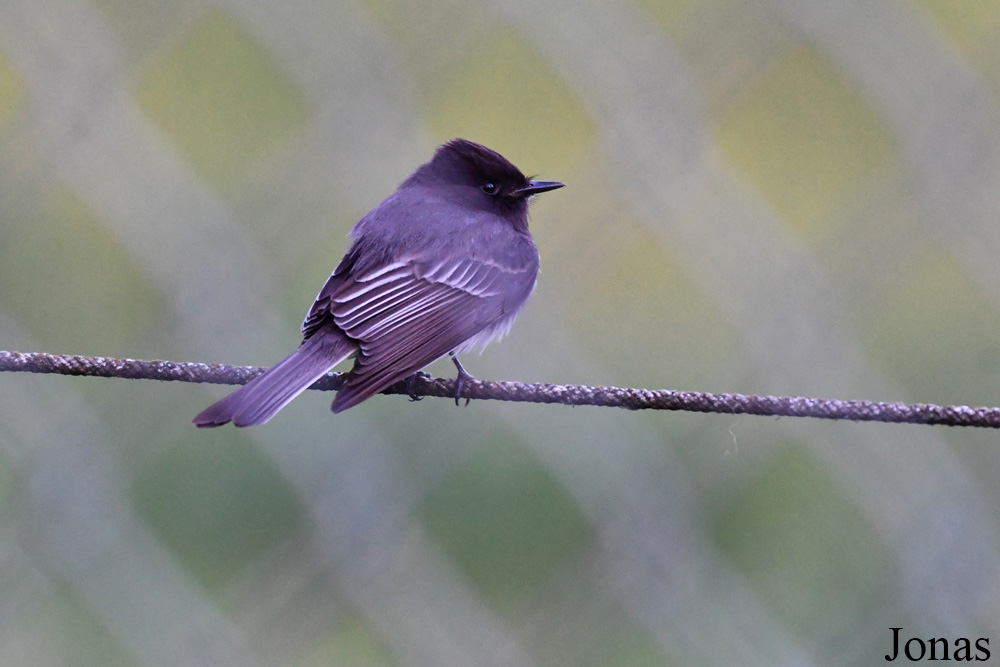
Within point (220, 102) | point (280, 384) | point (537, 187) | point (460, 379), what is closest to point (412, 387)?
point (460, 379)

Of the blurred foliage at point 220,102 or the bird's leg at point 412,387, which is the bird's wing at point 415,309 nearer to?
the bird's leg at point 412,387

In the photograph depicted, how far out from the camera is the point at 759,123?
104 inches

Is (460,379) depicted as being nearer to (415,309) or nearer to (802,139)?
(415,309)

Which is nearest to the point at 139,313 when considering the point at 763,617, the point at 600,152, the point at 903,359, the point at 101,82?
the point at 101,82

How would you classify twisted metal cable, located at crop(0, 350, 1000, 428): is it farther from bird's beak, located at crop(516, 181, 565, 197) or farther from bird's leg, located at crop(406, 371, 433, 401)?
bird's beak, located at crop(516, 181, 565, 197)

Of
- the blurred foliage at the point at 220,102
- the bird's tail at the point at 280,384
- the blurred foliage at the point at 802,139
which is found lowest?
the blurred foliage at the point at 802,139

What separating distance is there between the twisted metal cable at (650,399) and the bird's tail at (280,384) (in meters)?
0.22

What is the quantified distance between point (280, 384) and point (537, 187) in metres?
0.91

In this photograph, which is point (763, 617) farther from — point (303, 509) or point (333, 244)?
point (333, 244)

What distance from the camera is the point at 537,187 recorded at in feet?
8.11

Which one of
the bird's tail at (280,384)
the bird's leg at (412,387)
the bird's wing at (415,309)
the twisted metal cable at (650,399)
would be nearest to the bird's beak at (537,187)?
the bird's wing at (415,309)

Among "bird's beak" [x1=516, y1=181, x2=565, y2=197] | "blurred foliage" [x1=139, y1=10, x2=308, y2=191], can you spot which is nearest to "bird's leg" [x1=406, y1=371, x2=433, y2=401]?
"bird's beak" [x1=516, y1=181, x2=565, y2=197]

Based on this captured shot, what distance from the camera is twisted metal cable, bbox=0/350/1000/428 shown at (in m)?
1.32

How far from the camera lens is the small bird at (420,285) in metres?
1.77
